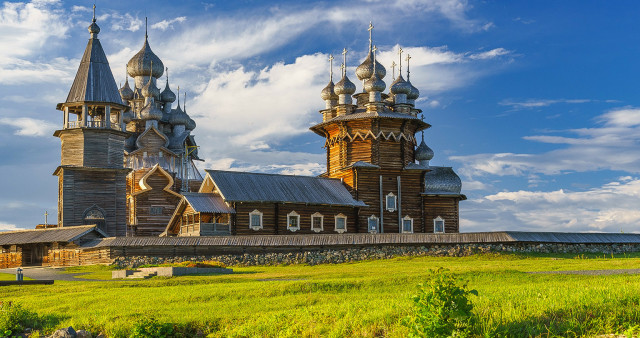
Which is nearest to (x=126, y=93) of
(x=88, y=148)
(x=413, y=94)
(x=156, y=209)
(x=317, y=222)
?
(x=156, y=209)

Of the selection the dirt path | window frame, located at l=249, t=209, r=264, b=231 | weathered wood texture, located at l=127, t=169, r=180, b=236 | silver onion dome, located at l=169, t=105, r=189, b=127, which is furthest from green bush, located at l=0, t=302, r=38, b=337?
silver onion dome, located at l=169, t=105, r=189, b=127

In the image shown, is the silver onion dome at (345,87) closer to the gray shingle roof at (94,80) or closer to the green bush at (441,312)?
the gray shingle roof at (94,80)

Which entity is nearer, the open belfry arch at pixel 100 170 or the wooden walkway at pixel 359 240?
the wooden walkway at pixel 359 240

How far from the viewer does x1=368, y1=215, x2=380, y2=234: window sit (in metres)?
46.8

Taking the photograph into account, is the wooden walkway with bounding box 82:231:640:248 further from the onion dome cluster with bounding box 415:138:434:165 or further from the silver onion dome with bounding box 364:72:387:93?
the silver onion dome with bounding box 364:72:387:93

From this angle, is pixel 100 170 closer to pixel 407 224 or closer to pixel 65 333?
pixel 407 224

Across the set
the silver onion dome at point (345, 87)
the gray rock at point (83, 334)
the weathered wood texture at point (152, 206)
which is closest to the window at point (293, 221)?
the silver onion dome at point (345, 87)

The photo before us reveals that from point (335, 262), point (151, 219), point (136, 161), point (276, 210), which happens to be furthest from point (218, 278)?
point (136, 161)

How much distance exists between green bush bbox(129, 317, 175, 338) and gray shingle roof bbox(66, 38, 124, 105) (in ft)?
111

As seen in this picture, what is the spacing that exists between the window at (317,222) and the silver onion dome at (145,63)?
87.6ft

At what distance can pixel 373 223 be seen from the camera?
47062 millimetres

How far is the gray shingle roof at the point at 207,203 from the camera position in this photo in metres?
39.5

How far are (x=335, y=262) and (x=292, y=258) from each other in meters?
2.10

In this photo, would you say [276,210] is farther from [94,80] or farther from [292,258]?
[94,80]
